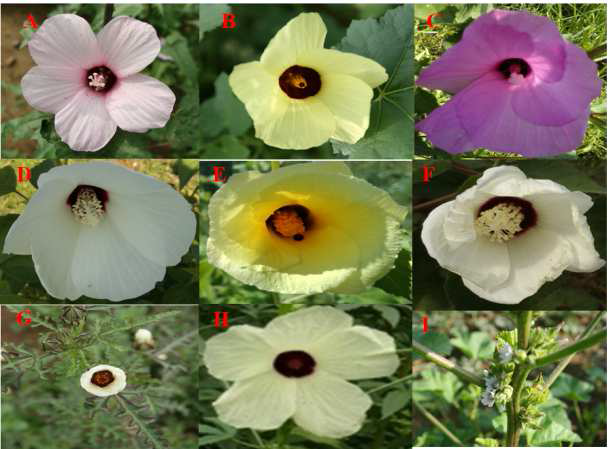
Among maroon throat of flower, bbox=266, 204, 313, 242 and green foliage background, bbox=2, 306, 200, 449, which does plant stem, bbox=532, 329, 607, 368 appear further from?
green foliage background, bbox=2, 306, 200, 449

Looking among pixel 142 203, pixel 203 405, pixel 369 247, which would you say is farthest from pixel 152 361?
pixel 369 247

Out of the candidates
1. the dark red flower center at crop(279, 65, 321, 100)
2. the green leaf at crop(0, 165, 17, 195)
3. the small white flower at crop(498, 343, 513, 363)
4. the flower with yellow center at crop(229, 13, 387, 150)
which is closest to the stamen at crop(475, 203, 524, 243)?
the small white flower at crop(498, 343, 513, 363)

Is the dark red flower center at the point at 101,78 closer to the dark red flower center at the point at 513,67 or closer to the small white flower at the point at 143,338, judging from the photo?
the small white flower at the point at 143,338

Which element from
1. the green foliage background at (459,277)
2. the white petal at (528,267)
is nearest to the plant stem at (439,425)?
the green foliage background at (459,277)

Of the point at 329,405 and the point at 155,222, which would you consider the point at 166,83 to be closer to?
the point at 155,222

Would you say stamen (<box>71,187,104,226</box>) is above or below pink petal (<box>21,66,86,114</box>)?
below

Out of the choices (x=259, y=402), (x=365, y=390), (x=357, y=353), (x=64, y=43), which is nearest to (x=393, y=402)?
(x=365, y=390)

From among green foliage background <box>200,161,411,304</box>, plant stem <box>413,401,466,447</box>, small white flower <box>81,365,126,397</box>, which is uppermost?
green foliage background <box>200,161,411,304</box>
